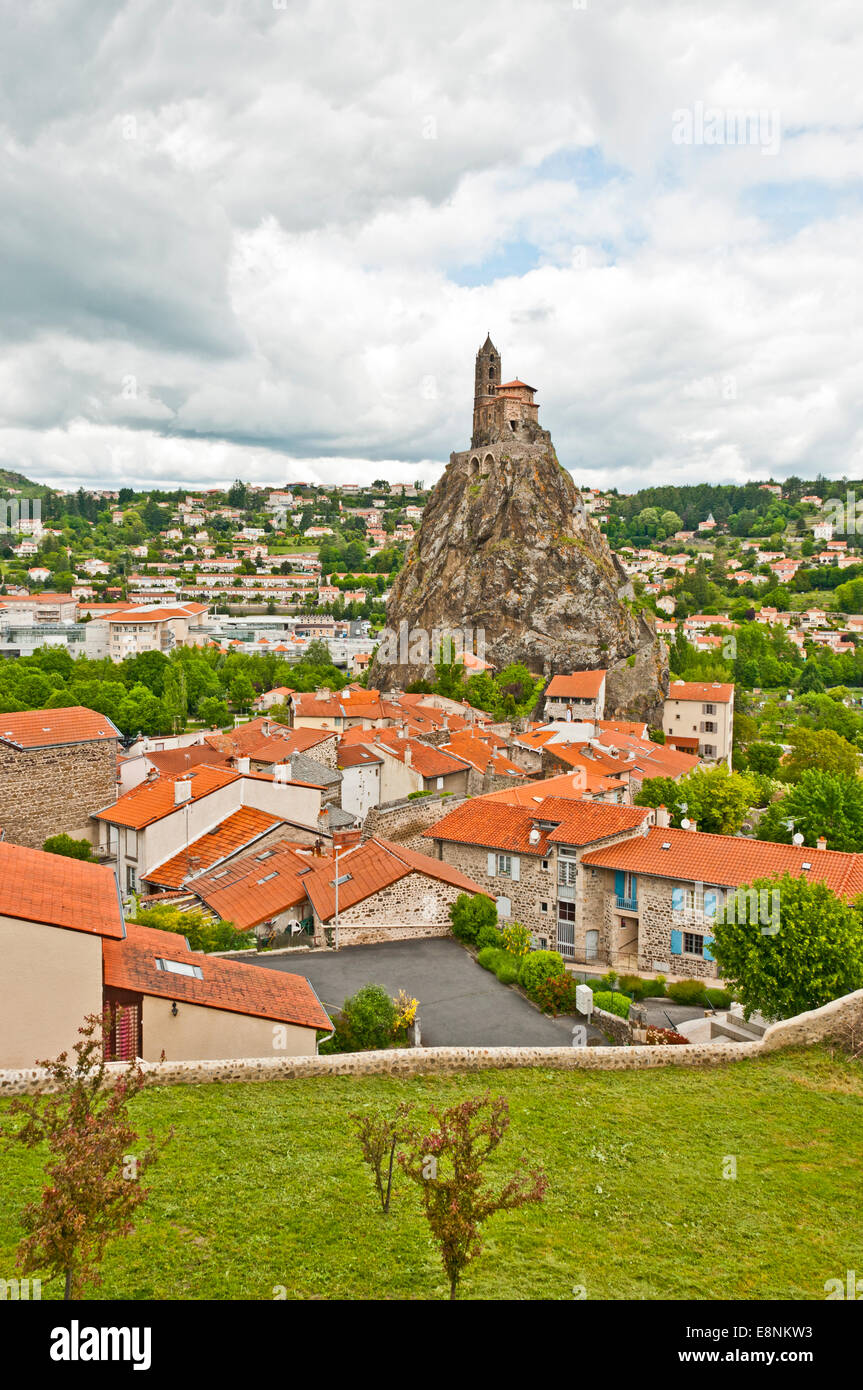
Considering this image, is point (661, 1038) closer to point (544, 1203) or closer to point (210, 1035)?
point (544, 1203)

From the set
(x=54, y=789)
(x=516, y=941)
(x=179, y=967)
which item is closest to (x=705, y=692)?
(x=516, y=941)

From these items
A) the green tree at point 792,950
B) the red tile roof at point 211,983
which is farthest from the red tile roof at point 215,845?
the green tree at point 792,950

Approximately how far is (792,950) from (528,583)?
7081 cm

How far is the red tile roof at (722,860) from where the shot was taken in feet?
76.6

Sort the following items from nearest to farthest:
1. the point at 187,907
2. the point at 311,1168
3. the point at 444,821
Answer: the point at 311,1168, the point at 187,907, the point at 444,821

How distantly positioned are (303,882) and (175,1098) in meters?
12.1

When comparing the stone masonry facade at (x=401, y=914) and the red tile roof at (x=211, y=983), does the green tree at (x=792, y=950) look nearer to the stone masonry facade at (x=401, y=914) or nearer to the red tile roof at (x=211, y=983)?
the stone masonry facade at (x=401, y=914)

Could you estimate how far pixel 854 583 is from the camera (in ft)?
515

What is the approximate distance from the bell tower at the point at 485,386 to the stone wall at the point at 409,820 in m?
73.4

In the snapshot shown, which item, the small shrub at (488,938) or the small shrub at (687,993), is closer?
the small shrub at (488,938)

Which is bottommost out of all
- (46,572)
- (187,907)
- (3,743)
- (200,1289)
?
(187,907)

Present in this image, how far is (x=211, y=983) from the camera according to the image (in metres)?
14.5

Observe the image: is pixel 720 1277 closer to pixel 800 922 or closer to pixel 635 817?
pixel 800 922

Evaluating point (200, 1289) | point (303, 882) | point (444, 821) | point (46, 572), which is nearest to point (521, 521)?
point (444, 821)
